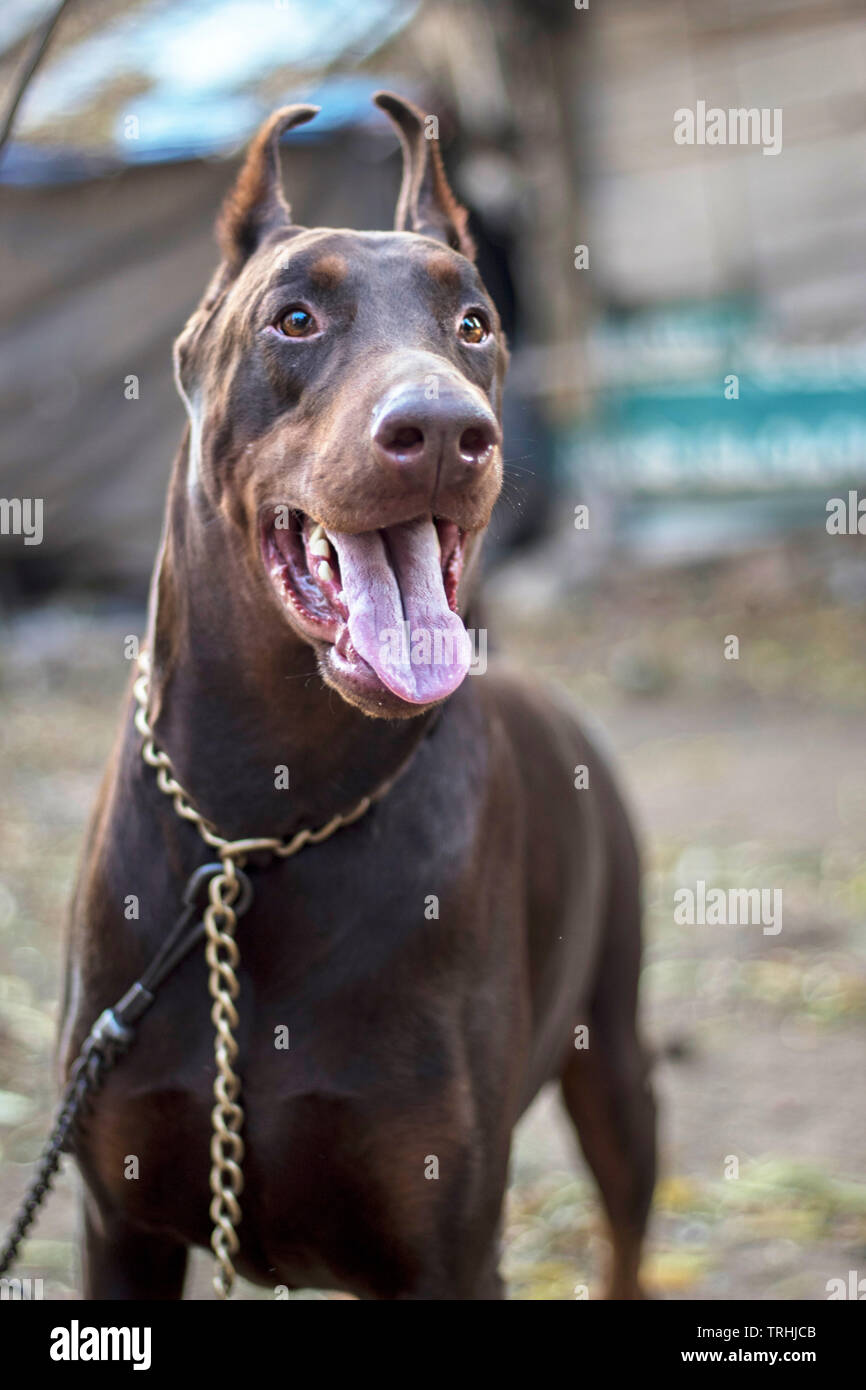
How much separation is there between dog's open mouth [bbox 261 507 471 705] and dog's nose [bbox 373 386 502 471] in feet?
0.48

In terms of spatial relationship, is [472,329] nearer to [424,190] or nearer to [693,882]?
[424,190]

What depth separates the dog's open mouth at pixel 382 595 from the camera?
1841 millimetres

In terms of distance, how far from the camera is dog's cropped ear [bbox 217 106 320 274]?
226 cm

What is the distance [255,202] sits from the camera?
2277 millimetres

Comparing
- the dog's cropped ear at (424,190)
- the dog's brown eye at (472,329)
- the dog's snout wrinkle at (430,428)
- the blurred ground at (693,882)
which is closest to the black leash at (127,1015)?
the dog's snout wrinkle at (430,428)

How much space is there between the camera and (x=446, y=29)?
31.5ft

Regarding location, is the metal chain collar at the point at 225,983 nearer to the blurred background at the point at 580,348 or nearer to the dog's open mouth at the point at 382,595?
the dog's open mouth at the point at 382,595

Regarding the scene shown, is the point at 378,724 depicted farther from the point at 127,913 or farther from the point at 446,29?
the point at 446,29

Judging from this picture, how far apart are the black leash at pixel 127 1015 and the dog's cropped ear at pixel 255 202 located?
97 cm

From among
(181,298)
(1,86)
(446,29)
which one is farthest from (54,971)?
(446,29)

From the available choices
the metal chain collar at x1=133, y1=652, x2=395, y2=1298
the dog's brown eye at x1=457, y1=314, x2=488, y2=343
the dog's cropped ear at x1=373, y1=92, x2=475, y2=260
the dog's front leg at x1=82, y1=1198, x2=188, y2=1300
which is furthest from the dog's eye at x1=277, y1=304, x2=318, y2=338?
the dog's front leg at x1=82, y1=1198, x2=188, y2=1300

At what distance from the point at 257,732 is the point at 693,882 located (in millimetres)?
3591

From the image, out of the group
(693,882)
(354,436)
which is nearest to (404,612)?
(354,436)

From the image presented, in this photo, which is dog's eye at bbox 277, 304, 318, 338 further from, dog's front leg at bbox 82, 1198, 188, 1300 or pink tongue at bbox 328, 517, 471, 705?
dog's front leg at bbox 82, 1198, 188, 1300
